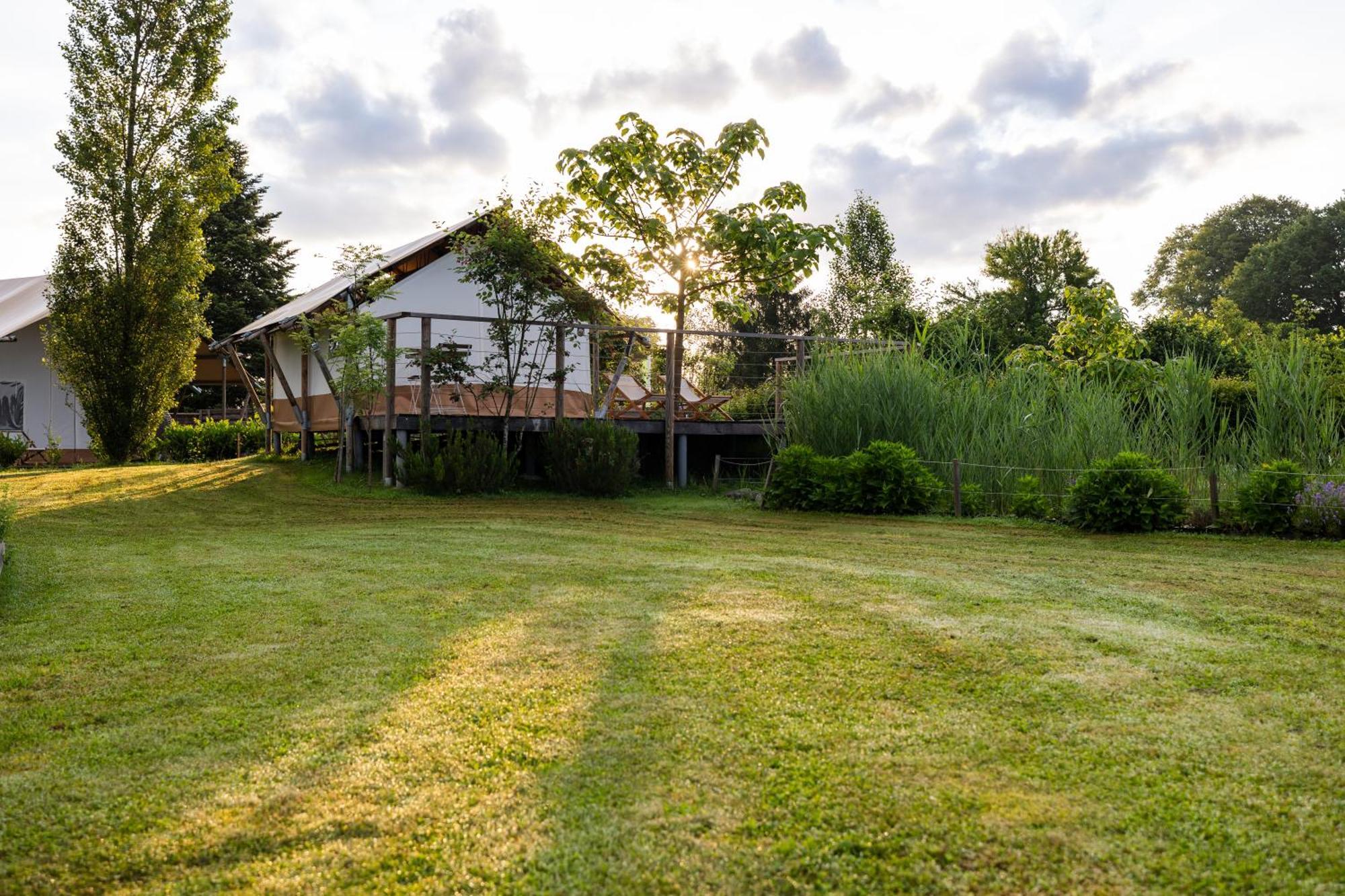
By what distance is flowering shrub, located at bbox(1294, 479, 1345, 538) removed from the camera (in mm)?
7926

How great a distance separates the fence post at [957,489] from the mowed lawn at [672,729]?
394 cm

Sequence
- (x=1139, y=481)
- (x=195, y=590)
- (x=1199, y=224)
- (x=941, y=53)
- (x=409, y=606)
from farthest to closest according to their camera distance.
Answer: (x=1199, y=224), (x=941, y=53), (x=1139, y=481), (x=195, y=590), (x=409, y=606)

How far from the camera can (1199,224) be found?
55.6 meters

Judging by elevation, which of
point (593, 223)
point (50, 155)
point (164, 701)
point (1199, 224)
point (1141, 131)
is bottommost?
point (164, 701)

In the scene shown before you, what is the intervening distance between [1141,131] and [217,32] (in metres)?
16.8

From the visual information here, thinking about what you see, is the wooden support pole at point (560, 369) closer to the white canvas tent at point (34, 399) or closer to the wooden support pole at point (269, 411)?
the wooden support pole at point (269, 411)

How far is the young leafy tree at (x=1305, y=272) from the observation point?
1715 inches

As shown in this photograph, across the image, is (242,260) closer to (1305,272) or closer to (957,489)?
(957,489)

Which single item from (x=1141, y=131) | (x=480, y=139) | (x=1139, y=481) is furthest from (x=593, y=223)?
(x=1141, y=131)

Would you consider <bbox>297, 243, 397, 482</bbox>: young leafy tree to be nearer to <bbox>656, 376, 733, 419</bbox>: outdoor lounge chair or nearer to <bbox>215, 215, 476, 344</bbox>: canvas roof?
<bbox>215, 215, 476, 344</bbox>: canvas roof

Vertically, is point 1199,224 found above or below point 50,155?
above

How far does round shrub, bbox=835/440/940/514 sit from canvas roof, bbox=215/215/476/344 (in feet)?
22.9

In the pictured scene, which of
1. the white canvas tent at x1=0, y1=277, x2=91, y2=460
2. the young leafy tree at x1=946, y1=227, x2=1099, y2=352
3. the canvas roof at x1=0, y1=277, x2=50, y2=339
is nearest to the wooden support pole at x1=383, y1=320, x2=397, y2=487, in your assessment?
the canvas roof at x1=0, y1=277, x2=50, y2=339

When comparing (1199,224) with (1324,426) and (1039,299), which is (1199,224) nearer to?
(1039,299)
